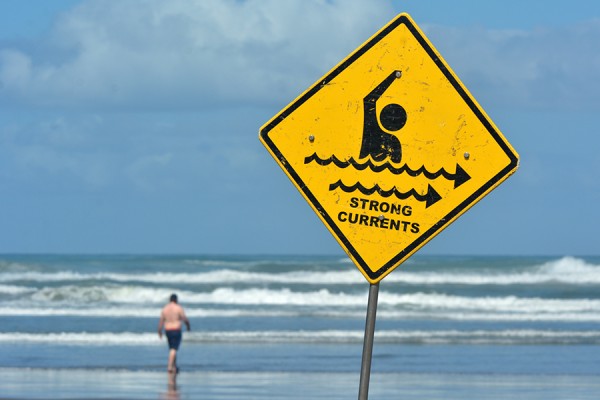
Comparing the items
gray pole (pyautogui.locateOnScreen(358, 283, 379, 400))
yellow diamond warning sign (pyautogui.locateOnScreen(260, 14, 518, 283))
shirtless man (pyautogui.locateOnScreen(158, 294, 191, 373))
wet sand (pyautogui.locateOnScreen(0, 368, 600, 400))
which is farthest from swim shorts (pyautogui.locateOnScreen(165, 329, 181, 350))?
yellow diamond warning sign (pyautogui.locateOnScreen(260, 14, 518, 283))

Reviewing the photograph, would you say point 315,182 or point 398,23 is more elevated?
point 398,23

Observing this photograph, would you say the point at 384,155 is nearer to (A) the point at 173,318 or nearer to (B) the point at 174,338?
(B) the point at 174,338

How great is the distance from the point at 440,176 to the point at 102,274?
4708 centimetres

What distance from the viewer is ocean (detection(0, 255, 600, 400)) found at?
1584 centimetres

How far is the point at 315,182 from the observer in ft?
11.8

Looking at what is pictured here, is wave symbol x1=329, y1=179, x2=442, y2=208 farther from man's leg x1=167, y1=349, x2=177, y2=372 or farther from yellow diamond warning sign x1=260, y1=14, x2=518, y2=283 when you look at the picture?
man's leg x1=167, y1=349, x2=177, y2=372

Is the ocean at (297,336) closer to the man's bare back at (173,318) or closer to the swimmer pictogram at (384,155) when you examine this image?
the man's bare back at (173,318)

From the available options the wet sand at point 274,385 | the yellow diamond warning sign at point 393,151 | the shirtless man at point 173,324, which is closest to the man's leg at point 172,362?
the shirtless man at point 173,324

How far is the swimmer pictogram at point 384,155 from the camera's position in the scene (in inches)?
140

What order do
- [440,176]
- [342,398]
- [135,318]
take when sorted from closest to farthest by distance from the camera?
[440,176], [342,398], [135,318]

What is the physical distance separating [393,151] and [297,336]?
68.0 ft

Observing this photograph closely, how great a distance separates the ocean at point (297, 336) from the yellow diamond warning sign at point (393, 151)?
11.0 metres

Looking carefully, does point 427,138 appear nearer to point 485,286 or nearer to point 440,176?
point 440,176

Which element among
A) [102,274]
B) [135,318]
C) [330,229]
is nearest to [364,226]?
[330,229]
